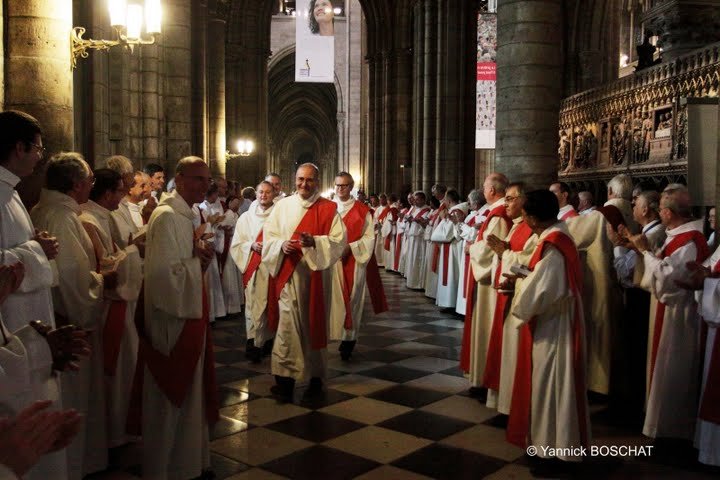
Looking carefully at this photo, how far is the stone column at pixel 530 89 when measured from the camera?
9820 mm

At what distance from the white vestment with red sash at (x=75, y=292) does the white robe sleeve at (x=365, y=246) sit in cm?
365

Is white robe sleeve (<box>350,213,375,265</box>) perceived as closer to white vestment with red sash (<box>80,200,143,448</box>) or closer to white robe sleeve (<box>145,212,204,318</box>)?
white vestment with red sash (<box>80,200,143,448</box>)

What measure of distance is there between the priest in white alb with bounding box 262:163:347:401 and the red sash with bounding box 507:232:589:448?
2.02 meters

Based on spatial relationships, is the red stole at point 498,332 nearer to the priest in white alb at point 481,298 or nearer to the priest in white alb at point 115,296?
the priest in white alb at point 481,298

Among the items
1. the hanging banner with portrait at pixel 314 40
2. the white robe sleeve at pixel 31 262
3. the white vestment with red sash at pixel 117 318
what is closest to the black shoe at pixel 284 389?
the white vestment with red sash at pixel 117 318

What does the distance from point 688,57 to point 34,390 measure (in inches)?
476

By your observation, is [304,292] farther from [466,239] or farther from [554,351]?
[466,239]

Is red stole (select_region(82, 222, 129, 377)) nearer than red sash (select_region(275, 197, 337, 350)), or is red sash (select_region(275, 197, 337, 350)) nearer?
red stole (select_region(82, 222, 129, 377))

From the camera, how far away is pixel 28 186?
494cm

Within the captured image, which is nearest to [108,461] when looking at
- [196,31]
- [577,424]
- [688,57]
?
[577,424]

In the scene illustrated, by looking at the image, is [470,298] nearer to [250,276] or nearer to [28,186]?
[250,276]

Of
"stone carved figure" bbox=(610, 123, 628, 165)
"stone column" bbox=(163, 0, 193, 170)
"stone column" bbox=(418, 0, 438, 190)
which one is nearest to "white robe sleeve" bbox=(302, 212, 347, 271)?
"stone column" bbox=(163, 0, 193, 170)

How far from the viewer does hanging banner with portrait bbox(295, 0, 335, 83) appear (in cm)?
2795

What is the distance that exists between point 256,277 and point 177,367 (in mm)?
3218
